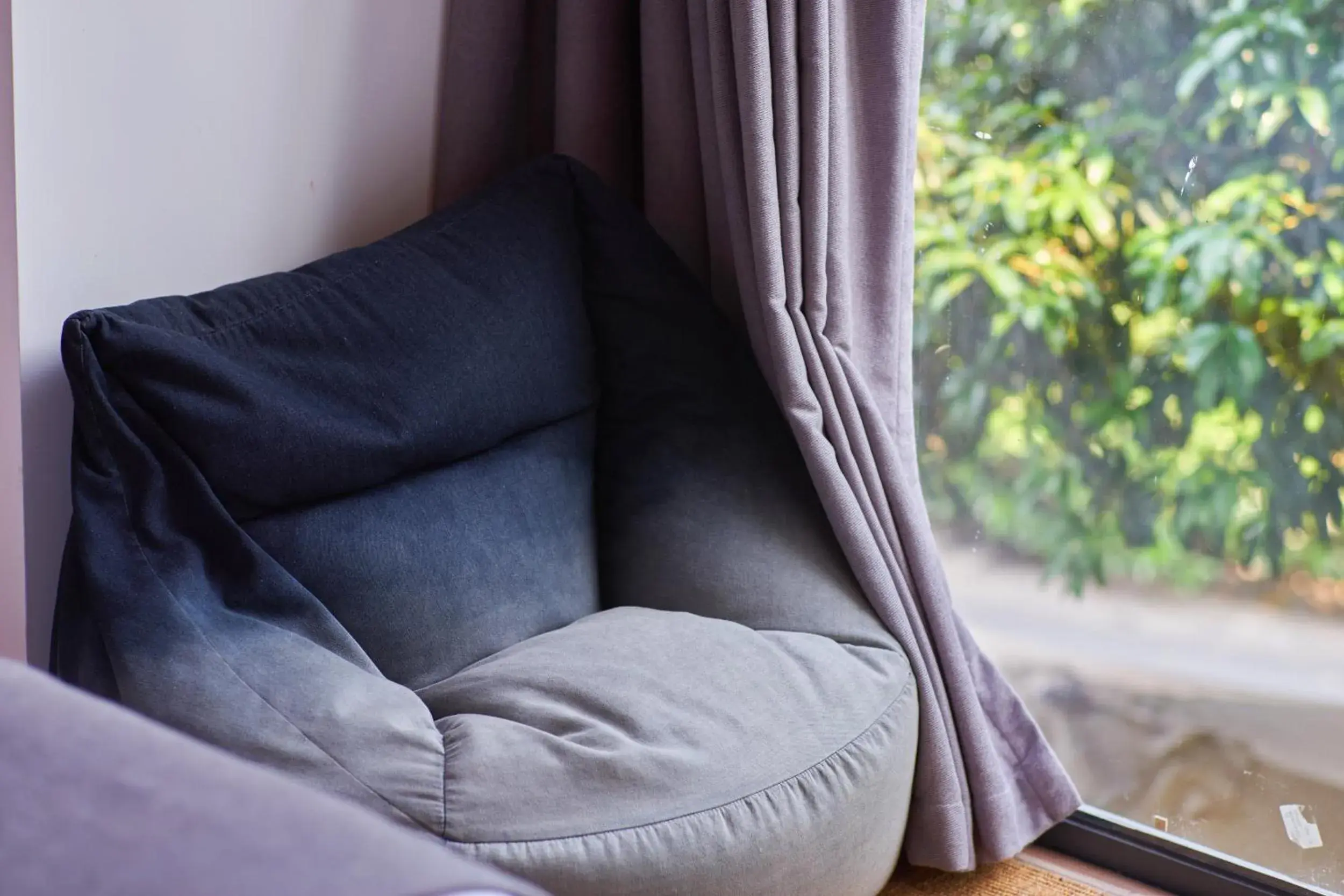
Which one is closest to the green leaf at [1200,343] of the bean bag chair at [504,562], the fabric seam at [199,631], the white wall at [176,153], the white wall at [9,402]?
the bean bag chair at [504,562]

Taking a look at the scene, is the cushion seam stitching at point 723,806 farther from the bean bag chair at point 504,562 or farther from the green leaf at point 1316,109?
the green leaf at point 1316,109

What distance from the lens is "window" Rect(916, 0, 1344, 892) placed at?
5.27 feet

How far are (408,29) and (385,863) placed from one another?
1.49 m

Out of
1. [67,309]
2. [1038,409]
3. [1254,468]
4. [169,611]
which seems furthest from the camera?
[1038,409]

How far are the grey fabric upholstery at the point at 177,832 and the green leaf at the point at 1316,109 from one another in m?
1.53

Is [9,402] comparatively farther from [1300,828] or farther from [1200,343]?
[1300,828]

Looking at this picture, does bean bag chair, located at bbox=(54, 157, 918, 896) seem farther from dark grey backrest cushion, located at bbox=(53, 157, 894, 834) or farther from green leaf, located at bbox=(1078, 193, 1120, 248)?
green leaf, located at bbox=(1078, 193, 1120, 248)

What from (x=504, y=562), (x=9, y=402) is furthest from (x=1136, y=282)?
(x=9, y=402)

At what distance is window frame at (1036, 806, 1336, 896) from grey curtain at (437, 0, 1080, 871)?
0.17 meters

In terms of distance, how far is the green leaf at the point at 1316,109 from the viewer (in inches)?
60.6

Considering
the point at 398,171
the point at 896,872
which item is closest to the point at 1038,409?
the point at 896,872

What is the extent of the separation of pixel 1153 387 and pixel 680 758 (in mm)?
972

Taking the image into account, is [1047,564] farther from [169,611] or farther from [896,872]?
[169,611]

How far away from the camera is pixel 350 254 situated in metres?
1.40
